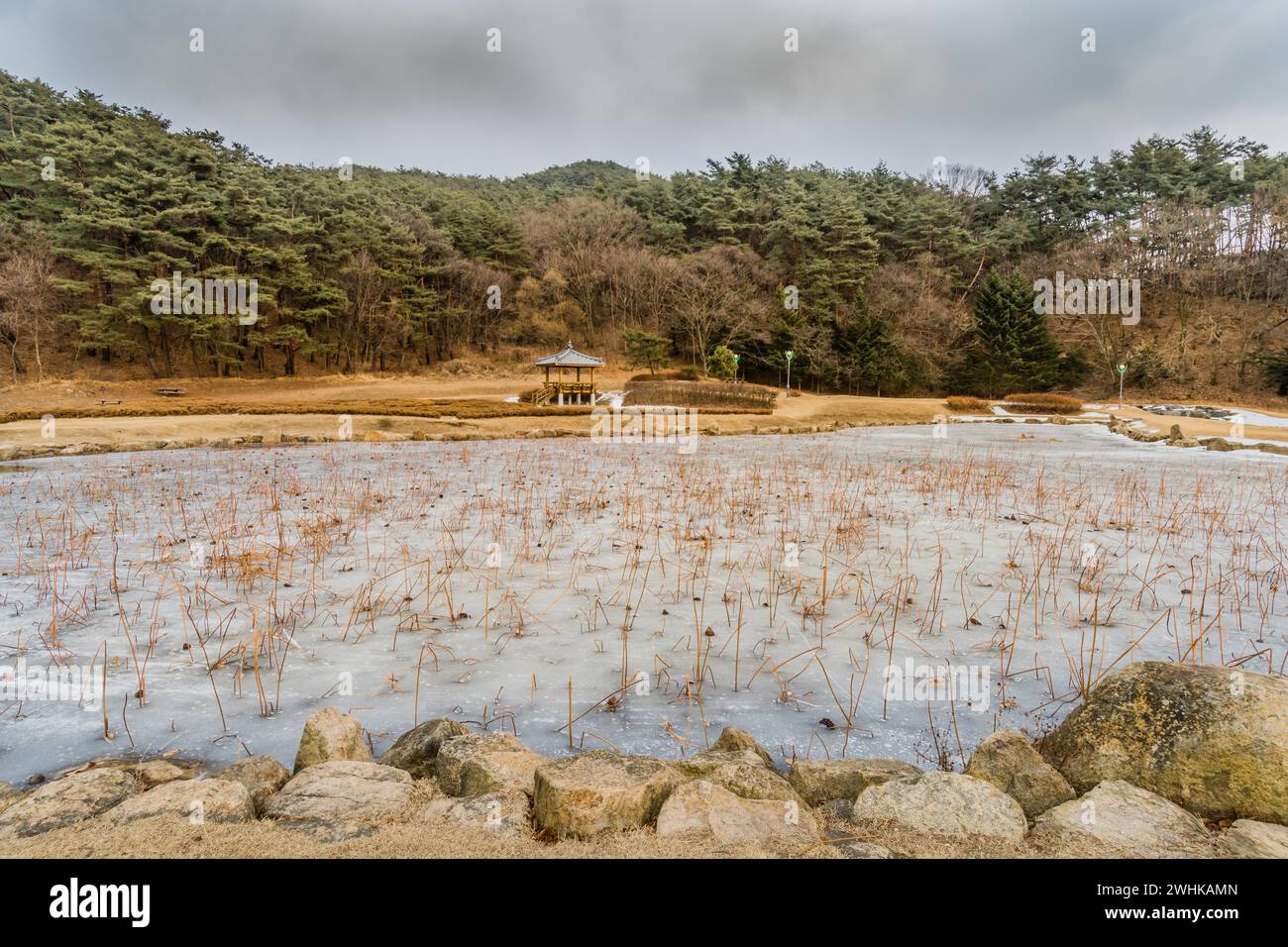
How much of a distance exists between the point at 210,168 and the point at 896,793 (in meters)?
50.1

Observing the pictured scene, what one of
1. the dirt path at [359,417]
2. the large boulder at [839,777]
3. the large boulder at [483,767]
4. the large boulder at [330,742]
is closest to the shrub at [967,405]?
the dirt path at [359,417]

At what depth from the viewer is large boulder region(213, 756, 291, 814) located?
250 cm

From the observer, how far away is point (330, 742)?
9.41 feet

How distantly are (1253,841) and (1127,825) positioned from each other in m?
0.34

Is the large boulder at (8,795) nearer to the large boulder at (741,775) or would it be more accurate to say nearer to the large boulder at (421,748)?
the large boulder at (421,748)

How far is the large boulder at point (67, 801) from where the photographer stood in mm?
2234

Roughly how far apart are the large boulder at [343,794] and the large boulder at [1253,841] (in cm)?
283

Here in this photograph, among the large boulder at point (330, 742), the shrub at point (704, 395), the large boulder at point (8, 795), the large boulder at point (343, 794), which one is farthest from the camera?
the shrub at point (704, 395)

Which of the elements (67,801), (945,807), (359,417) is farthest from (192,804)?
(359,417)

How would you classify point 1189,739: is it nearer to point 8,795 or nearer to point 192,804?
point 192,804
